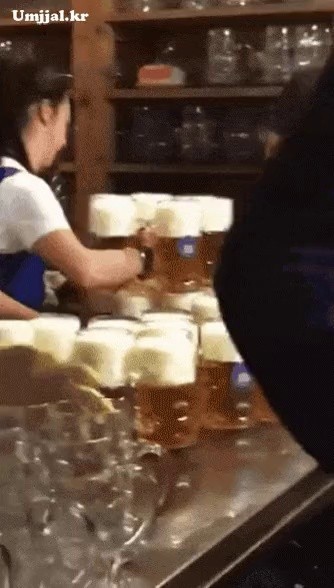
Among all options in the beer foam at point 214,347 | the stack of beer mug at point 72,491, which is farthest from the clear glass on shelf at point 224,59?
the stack of beer mug at point 72,491

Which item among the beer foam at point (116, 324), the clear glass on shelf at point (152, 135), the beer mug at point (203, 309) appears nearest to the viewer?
the beer foam at point (116, 324)

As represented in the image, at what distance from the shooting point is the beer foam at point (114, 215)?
5.06 feet

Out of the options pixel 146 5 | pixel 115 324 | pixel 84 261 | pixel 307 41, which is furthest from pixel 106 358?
pixel 146 5

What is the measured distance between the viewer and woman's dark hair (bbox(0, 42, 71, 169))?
200cm

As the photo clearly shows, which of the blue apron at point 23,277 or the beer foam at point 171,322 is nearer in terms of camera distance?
the beer foam at point 171,322

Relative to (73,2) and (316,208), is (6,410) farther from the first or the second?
(73,2)

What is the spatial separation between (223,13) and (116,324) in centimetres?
178

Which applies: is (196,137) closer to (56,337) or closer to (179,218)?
(179,218)

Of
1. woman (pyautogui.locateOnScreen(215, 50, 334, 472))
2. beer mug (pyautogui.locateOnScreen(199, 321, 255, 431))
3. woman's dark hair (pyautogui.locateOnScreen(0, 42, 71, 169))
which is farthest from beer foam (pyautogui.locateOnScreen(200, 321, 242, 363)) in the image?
woman's dark hair (pyautogui.locateOnScreen(0, 42, 71, 169))

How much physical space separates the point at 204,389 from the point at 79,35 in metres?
1.99

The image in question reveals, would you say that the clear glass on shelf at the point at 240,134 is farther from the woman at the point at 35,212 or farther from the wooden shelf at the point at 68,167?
the woman at the point at 35,212

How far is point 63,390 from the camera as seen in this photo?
3.14ft

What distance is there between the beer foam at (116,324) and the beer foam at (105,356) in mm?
69

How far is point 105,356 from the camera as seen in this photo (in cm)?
100
